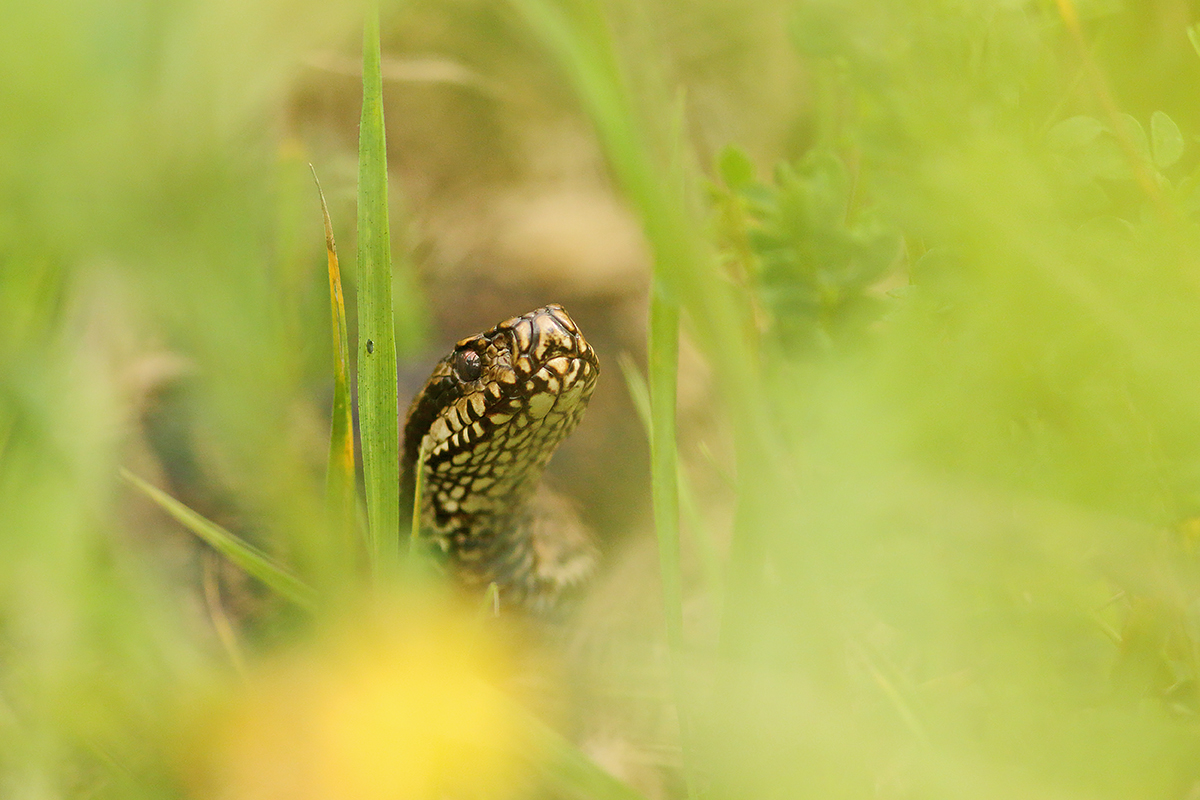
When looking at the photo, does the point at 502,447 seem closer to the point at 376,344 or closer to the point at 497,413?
the point at 497,413

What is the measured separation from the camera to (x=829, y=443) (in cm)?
95

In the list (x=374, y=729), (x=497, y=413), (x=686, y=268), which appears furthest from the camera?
(x=497, y=413)

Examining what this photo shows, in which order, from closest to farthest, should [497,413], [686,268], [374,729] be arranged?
[686,268], [374,729], [497,413]

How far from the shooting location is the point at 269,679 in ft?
4.75

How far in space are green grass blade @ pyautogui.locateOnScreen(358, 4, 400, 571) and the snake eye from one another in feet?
1.19

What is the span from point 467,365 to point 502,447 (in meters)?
0.18

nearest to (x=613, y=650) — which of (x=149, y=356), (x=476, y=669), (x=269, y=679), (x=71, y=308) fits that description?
(x=476, y=669)

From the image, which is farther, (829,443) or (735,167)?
(735,167)

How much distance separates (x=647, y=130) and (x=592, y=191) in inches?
69.4

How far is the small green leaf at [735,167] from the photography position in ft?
4.25

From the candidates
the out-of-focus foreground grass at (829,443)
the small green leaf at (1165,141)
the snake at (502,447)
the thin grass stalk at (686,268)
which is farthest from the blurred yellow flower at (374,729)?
the small green leaf at (1165,141)

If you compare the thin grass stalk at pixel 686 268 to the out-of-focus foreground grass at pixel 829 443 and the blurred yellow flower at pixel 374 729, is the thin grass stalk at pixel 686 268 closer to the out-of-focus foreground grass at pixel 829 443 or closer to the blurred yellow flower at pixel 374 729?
the out-of-focus foreground grass at pixel 829 443

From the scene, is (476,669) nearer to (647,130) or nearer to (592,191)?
(647,130)

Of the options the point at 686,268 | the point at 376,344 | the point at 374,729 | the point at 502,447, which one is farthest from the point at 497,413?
the point at 686,268
